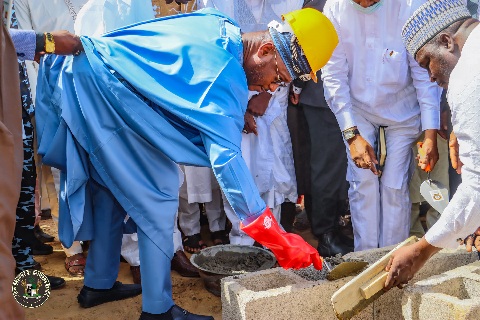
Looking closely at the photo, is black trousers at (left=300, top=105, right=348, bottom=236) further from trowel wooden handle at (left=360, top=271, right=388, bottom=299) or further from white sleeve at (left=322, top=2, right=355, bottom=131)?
trowel wooden handle at (left=360, top=271, right=388, bottom=299)

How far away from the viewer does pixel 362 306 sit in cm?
267

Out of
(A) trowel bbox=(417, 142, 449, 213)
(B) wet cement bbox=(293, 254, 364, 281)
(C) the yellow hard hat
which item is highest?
(C) the yellow hard hat

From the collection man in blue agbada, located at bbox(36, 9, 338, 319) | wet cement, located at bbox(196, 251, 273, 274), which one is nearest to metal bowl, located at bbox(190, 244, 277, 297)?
wet cement, located at bbox(196, 251, 273, 274)

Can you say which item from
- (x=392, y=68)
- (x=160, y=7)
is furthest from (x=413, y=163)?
(x=160, y=7)

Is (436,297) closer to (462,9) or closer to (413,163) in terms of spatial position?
(462,9)

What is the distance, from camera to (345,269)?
9.30ft

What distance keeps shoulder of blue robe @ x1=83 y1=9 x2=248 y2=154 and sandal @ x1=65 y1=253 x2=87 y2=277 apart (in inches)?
64.5

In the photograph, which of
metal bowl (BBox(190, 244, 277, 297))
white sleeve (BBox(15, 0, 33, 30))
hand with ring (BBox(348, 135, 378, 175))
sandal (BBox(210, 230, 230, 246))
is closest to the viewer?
metal bowl (BBox(190, 244, 277, 297))

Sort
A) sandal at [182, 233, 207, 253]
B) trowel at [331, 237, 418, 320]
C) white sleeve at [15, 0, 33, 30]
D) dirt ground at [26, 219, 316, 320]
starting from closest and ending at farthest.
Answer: trowel at [331, 237, 418, 320] < dirt ground at [26, 219, 316, 320] < white sleeve at [15, 0, 33, 30] < sandal at [182, 233, 207, 253]

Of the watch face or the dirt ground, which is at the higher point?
the watch face

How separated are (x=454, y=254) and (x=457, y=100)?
4.04ft

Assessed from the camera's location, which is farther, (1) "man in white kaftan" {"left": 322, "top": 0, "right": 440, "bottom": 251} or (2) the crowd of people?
(1) "man in white kaftan" {"left": 322, "top": 0, "right": 440, "bottom": 251}

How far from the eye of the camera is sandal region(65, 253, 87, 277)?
13.2ft

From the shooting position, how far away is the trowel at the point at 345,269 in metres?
2.80
